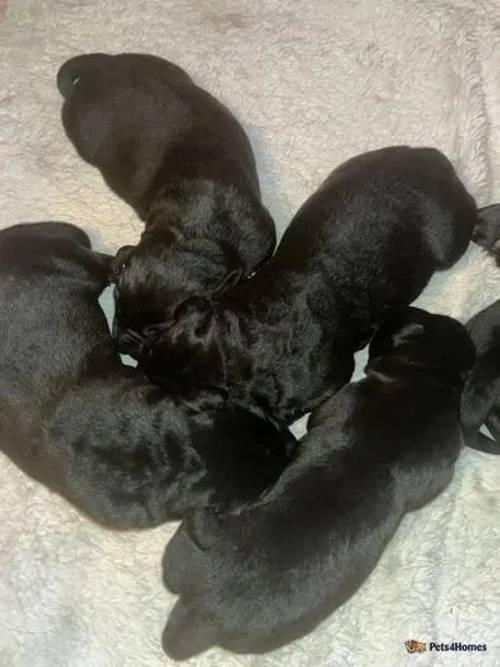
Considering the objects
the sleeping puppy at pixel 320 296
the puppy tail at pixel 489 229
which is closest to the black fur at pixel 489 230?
the puppy tail at pixel 489 229

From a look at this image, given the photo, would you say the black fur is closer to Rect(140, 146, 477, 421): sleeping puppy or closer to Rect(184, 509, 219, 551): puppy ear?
Rect(140, 146, 477, 421): sleeping puppy

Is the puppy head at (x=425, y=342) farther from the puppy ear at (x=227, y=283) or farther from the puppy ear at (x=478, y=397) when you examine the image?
the puppy ear at (x=227, y=283)

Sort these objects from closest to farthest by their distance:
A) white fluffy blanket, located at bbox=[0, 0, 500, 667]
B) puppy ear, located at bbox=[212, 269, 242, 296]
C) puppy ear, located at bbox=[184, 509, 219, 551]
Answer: puppy ear, located at bbox=[184, 509, 219, 551] < white fluffy blanket, located at bbox=[0, 0, 500, 667] < puppy ear, located at bbox=[212, 269, 242, 296]

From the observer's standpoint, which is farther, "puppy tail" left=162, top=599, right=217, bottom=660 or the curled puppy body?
the curled puppy body

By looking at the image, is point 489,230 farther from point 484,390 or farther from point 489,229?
point 484,390

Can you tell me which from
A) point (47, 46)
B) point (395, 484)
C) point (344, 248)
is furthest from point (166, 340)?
point (47, 46)

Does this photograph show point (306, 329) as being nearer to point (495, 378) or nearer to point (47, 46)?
point (495, 378)

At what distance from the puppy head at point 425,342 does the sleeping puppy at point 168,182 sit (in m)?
0.47

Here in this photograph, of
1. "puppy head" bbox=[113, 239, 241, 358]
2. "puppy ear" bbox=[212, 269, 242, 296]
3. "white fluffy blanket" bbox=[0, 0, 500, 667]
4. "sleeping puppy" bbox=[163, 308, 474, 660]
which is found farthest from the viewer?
"puppy ear" bbox=[212, 269, 242, 296]

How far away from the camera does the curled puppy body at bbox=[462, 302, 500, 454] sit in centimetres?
260

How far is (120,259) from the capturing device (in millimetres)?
2828

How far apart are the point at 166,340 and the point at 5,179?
0.99 metres

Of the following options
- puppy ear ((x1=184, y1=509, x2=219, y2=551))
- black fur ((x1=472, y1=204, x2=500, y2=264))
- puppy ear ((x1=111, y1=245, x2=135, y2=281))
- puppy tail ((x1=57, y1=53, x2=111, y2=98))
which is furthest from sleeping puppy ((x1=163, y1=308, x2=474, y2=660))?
puppy tail ((x1=57, y1=53, x2=111, y2=98))

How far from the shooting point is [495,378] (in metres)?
2.60
